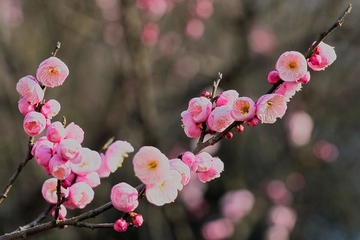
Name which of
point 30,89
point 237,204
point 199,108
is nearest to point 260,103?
point 199,108

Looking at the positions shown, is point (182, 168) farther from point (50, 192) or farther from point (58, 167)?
point (50, 192)

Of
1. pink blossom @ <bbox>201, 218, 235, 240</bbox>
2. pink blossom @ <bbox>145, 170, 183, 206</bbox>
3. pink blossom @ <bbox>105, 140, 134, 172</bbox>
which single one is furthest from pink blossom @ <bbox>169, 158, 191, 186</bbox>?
pink blossom @ <bbox>201, 218, 235, 240</bbox>

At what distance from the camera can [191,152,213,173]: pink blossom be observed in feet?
3.67

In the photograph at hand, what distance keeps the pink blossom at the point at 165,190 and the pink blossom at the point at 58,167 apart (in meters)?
0.18

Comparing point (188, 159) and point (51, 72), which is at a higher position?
point (51, 72)

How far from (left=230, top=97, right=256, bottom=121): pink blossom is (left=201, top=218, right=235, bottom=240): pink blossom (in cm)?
394

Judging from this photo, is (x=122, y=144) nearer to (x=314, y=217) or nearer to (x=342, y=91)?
(x=342, y=91)

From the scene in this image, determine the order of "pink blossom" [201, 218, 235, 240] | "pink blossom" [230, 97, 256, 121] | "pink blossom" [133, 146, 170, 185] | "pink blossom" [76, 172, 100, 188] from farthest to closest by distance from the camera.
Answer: "pink blossom" [201, 218, 235, 240], "pink blossom" [76, 172, 100, 188], "pink blossom" [230, 97, 256, 121], "pink blossom" [133, 146, 170, 185]

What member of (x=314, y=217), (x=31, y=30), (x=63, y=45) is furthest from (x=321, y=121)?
(x=31, y=30)

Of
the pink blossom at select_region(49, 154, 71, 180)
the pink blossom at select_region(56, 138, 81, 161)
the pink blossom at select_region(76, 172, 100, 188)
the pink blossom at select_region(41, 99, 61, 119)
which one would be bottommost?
the pink blossom at select_region(49, 154, 71, 180)

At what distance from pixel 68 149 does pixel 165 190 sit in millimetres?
207

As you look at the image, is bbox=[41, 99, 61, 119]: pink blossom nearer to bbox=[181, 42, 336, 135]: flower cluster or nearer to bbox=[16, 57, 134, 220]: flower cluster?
bbox=[16, 57, 134, 220]: flower cluster

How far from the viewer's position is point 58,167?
1069 millimetres

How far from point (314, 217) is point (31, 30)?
346 centimetres
